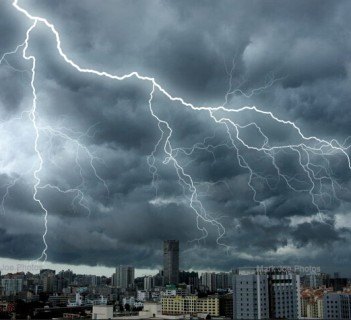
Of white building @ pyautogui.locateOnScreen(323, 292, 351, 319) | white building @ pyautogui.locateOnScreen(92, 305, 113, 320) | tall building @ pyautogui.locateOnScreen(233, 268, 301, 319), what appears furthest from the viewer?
white building @ pyautogui.locateOnScreen(323, 292, 351, 319)

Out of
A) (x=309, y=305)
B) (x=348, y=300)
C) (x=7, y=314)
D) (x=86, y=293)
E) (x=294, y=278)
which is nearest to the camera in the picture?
(x=294, y=278)

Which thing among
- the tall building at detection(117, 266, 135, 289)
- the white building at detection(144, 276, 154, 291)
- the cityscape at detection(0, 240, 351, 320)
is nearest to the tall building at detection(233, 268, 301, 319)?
the cityscape at detection(0, 240, 351, 320)

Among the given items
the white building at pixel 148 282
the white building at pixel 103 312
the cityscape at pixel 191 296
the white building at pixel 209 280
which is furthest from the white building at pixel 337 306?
the white building at pixel 148 282

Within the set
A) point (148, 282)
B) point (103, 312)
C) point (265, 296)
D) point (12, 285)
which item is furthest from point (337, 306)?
point (12, 285)

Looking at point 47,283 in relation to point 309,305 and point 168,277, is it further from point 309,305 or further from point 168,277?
point 309,305

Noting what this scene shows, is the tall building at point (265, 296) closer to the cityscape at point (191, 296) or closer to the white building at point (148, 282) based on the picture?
the cityscape at point (191, 296)

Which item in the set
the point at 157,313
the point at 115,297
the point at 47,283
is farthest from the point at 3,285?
the point at 157,313

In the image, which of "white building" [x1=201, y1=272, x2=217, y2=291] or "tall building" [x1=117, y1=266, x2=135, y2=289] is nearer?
"white building" [x1=201, y1=272, x2=217, y2=291]

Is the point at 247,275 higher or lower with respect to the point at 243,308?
higher

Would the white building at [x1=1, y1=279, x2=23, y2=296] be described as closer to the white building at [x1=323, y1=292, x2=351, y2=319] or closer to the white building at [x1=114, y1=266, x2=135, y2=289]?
the white building at [x1=114, y1=266, x2=135, y2=289]
